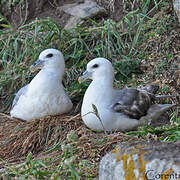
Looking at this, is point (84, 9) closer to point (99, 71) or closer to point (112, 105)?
point (99, 71)

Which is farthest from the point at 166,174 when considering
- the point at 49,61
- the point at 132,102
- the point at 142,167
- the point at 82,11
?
the point at 82,11

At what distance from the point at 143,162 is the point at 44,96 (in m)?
2.23

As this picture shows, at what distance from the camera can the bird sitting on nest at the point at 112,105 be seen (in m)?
3.70

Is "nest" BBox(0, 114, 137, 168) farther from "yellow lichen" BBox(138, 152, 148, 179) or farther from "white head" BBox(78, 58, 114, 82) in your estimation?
"yellow lichen" BBox(138, 152, 148, 179)

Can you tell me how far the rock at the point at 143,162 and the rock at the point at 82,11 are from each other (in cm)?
391

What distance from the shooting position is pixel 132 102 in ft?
12.6

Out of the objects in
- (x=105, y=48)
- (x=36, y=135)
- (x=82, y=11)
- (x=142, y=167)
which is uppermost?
(x=142, y=167)

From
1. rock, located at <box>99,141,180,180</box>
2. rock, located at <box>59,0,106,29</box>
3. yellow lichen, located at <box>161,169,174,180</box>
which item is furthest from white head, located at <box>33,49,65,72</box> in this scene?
yellow lichen, located at <box>161,169,174,180</box>

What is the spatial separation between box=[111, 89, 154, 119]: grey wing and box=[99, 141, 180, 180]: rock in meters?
1.55

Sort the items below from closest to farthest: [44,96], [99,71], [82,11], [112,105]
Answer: [112,105], [99,71], [44,96], [82,11]

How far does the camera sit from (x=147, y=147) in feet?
6.88

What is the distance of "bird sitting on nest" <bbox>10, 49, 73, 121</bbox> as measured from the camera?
4.07m

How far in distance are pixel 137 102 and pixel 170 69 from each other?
1091mm

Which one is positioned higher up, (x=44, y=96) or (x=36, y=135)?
(x=44, y=96)
